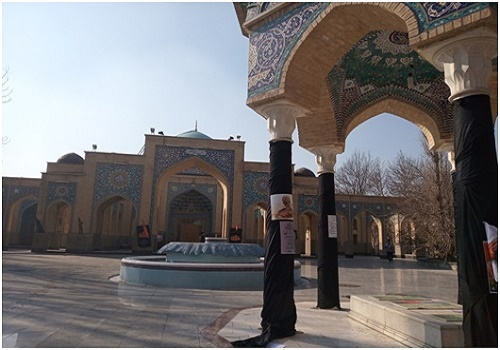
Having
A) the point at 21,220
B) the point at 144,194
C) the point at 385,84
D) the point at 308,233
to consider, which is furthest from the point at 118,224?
the point at 385,84

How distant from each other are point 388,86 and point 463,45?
288cm

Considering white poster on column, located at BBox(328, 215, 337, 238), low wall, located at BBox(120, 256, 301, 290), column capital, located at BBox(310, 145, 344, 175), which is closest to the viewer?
white poster on column, located at BBox(328, 215, 337, 238)

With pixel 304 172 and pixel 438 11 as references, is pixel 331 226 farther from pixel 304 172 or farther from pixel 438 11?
pixel 304 172

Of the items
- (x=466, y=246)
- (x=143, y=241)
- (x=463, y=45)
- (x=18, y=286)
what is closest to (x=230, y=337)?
(x=466, y=246)

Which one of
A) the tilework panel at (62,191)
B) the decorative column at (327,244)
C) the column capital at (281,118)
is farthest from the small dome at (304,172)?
the column capital at (281,118)

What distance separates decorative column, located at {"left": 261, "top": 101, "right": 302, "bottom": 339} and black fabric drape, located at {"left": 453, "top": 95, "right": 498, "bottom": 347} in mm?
1547

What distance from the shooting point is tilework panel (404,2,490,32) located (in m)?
2.73

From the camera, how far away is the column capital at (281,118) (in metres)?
4.10

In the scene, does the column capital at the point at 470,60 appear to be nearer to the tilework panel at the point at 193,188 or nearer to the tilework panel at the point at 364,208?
the tilework panel at the point at 364,208

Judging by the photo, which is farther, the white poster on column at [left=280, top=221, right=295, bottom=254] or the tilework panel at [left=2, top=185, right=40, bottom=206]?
the tilework panel at [left=2, top=185, right=40, bottom=206]

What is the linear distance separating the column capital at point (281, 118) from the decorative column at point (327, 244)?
1.59m

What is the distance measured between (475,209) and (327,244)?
9.30ft

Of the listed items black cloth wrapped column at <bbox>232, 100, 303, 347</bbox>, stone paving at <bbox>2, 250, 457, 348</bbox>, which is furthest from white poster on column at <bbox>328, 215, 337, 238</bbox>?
black cloth wrapped column at <bbox>232, 100, 303, 347</bbox>

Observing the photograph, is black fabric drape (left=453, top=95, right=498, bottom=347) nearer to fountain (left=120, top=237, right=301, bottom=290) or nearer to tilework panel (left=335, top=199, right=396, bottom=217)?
fountain (left=120, top=237, right=301, bottom=290)
